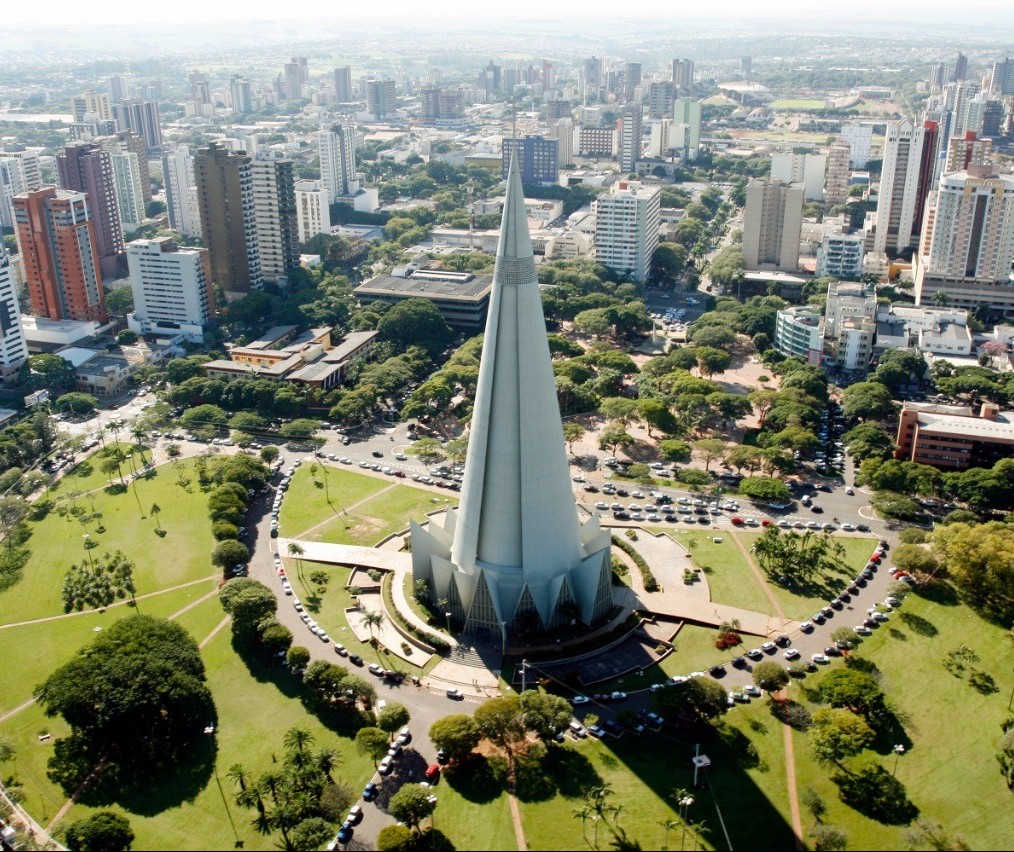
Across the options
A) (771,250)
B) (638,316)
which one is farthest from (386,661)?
(771,250)

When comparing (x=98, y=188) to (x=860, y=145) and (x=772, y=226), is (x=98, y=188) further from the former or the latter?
(x=860, y=145)

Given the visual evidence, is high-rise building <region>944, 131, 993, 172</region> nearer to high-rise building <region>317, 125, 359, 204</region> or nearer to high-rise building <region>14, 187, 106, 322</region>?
high-rise building <region>317, 125, 359, 204</region>

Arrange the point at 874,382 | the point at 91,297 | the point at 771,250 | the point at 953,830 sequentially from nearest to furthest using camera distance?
the point at 953,830 → the point at 874,382 → the point at 91,297 → the point at 771,250

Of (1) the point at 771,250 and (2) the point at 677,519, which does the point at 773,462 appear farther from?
(1) the point at 771,250

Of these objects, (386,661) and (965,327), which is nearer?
(386,661)

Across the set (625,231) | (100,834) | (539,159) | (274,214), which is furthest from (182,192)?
(100,834)

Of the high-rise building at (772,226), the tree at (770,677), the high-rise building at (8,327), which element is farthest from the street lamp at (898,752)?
the high-rise building at (772,226)
